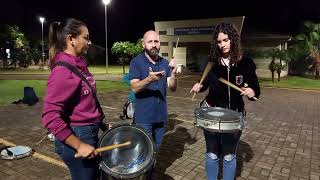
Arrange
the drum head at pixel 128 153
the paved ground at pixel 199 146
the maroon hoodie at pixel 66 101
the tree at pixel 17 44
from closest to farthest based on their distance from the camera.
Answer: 1. the maroon hoodie at pixel 66 101
2. the drum head at pixel 128 153
3. the paved ground at pixel 199 146
4. the tree at pixel 17 44

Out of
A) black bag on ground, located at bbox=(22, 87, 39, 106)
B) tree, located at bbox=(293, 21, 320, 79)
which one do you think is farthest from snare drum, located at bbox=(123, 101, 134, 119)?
tree, located at bbox=(293, 21, 320, 79)

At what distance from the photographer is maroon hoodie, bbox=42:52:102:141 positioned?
7.28 feet

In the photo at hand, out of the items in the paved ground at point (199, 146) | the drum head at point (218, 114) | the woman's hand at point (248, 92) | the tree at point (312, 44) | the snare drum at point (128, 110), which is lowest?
the paved ground at point (199, 146)

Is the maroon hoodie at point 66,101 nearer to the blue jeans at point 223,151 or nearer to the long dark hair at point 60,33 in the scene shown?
the long dark hair at point 60,33

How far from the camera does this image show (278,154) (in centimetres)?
619

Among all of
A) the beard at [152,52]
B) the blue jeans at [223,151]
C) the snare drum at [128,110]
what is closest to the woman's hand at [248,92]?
the blue jeans at [223,151]

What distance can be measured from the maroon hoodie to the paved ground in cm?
277

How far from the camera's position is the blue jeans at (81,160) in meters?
2.44

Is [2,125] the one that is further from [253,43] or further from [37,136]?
[253,43]

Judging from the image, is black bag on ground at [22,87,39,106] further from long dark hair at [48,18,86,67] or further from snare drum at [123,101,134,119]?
long dark hair at [48,18,86,67]

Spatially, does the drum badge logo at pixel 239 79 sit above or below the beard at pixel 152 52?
below

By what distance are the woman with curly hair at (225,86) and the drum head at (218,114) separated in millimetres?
184

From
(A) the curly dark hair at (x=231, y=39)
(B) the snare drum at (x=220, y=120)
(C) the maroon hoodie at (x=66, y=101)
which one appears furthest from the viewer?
(A) the curly dark hair at (x=231, y=39)

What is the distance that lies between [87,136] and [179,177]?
2.77m
